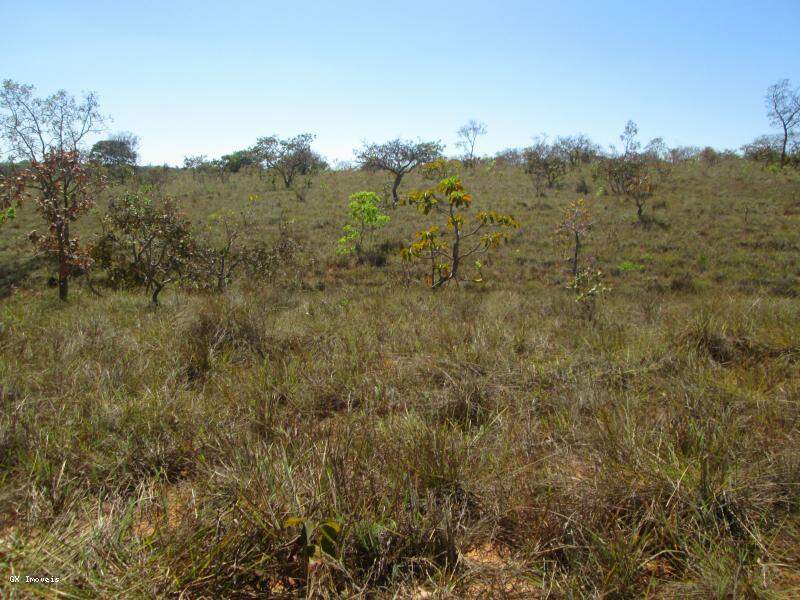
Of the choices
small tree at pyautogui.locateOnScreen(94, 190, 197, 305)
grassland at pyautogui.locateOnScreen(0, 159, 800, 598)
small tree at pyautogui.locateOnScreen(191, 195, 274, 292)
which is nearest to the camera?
grassland at pyautogui.locateOnScreen(0, 159, 800, 598)

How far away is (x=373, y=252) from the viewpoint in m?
16.4

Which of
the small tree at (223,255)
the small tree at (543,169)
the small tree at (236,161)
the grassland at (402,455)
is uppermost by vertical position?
the small tree at (236,161)

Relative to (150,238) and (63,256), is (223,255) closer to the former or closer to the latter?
(150,238)

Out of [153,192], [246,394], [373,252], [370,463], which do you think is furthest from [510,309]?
[153,192]

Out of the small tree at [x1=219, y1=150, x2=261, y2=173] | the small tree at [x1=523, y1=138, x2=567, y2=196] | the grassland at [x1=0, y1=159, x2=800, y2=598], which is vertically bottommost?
the grassland at [x1=0, y1=159, x2=800, y2=598]

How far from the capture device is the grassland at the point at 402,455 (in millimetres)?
1502

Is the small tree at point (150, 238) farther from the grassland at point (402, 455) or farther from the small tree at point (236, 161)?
the small tree at point (236, 161)

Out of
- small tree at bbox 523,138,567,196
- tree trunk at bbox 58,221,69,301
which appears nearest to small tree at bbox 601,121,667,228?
small tree at bbox 523,138,567,196

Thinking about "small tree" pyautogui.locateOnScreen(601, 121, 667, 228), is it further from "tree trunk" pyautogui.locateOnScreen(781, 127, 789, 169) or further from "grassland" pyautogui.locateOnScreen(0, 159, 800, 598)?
"grassland" pyautogui.locateOnScreen(0, 159, 800, 598)

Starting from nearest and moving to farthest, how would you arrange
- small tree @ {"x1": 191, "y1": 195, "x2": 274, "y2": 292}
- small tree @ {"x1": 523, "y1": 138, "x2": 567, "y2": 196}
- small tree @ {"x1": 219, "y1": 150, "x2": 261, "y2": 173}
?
small tree @ {"x1": 191, "y1": 195, "x2": 274, "y2": 292}
small tree @ {"x1": 523, "y1": 138, "x2": 567, "y2": 196}
small tree @ {"x1": 219, "y1": 150, "x2": 261, "y2": 173}

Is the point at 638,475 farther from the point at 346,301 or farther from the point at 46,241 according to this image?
the point at 46,241

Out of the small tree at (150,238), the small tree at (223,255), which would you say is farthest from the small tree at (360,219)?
the small tree at (150,238)

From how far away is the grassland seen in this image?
1.50 metres

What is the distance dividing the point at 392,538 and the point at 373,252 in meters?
15.0
